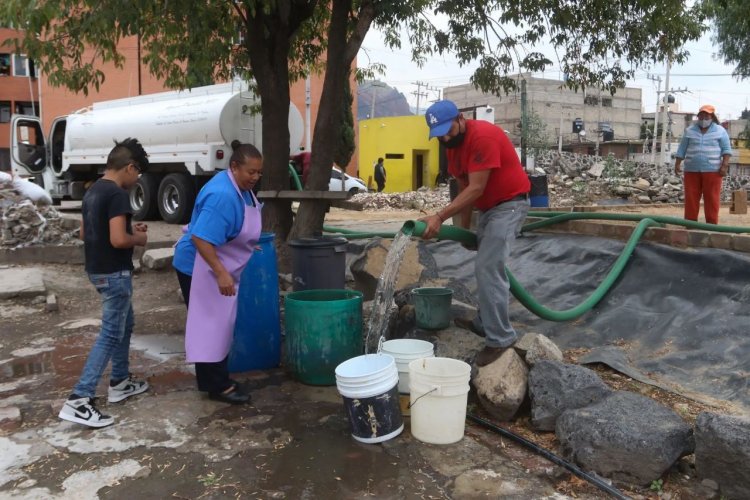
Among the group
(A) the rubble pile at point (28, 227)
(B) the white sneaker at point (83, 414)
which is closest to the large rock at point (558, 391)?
(B) the white sneaker at point (83, 414)

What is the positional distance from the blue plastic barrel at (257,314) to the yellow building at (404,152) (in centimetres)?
2412

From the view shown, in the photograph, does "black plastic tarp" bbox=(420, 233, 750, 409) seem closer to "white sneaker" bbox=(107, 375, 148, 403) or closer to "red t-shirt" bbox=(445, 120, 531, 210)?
"red t-shirt" bbox=(445, 120, 531, 210)

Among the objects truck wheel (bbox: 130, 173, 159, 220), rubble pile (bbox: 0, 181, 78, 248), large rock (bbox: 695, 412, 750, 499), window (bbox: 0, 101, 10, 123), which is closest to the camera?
large rock (bbox: 695, 412, 750, 499)

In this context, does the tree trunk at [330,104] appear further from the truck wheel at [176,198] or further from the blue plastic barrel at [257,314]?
the truck wheel at [176,198]

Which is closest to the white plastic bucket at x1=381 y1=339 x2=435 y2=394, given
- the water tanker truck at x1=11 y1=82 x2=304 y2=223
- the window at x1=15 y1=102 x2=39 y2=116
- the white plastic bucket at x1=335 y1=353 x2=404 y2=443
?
Result: the white plastic bucket at x1=335 y1=353 x2=404 y2=443

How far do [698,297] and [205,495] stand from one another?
12.0 ft

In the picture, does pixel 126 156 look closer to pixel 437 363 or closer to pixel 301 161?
pixel 437 363

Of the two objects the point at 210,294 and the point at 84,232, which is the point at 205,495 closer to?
the point at 210,294

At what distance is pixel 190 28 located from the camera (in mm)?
6441

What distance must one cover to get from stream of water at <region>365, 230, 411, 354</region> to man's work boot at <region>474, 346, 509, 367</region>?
613 mm

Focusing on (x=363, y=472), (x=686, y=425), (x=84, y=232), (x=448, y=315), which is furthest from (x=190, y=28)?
(x=686, y=425)

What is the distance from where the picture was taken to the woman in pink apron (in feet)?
11.2

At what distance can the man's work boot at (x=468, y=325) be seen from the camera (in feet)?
14.1

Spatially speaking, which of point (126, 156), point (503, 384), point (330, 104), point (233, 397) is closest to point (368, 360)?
point (503, 384)
